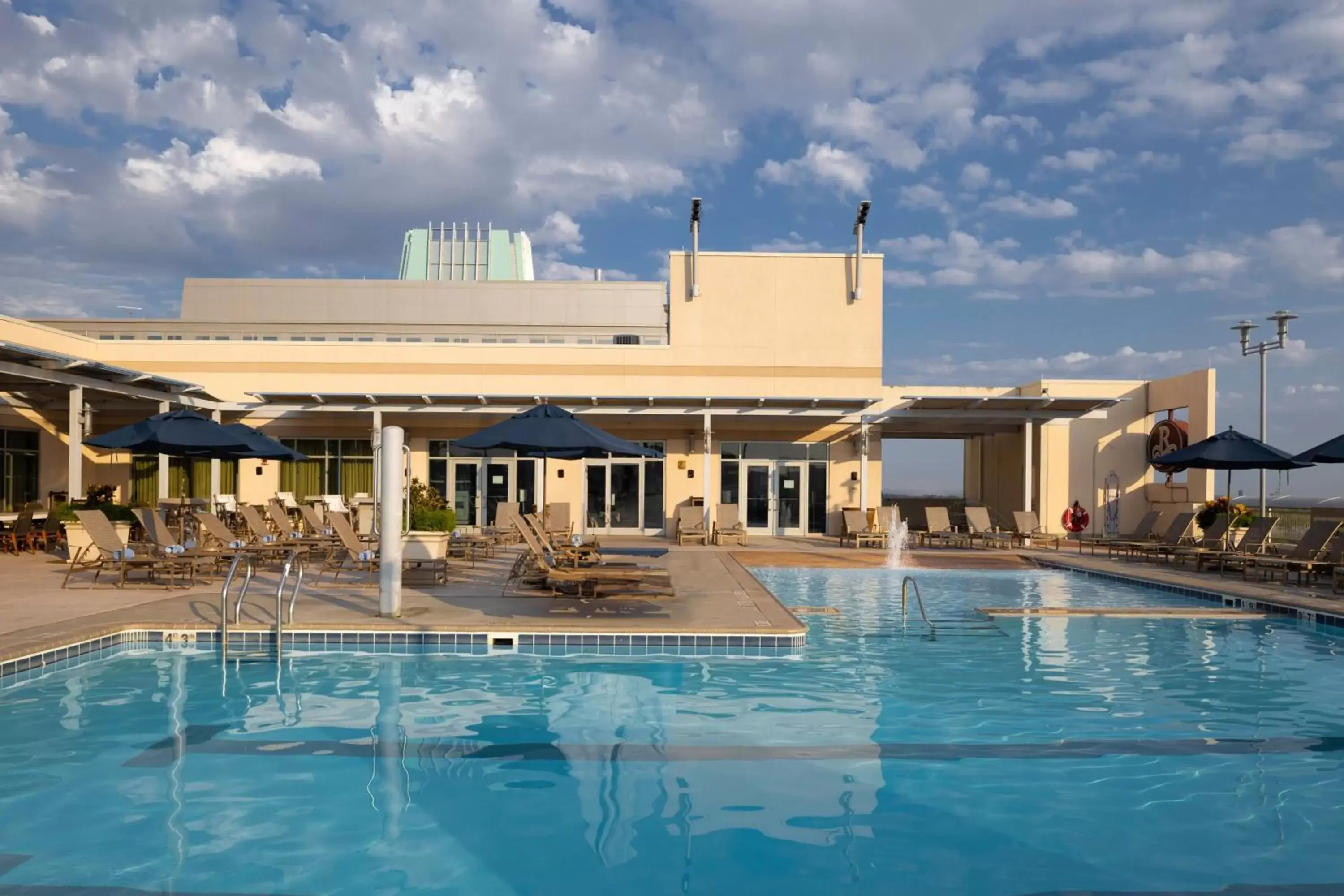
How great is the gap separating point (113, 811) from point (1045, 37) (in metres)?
15.0

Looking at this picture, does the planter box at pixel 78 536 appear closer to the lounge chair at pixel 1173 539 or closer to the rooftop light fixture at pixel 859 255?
the rooftop light fixture at pixel 859 255

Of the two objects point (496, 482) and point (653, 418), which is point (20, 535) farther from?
point (653, 418)

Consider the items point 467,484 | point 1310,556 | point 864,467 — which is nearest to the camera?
point 1310,556

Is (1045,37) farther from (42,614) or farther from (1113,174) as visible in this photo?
(42,614)

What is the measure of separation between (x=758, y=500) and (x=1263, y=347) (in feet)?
37.3

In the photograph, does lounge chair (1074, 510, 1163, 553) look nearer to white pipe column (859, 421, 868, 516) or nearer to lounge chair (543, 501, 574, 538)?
white pipe column (859, 421, 868, 516)

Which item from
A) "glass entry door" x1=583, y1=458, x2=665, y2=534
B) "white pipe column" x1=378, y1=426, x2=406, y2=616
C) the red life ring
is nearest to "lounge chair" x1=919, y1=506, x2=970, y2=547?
the red life ring

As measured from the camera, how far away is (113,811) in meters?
4.25

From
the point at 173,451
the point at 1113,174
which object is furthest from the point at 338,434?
the point at 1113,174

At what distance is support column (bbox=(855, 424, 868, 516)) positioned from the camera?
18688 millimetres

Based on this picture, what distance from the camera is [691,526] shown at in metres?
18.4

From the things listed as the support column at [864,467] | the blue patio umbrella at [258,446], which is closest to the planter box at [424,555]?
the blue patio umbrella at [258,446]

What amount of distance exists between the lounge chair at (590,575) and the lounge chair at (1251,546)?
9.09 meters

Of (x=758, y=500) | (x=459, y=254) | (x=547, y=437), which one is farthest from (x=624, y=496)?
(x=459, y=254)
